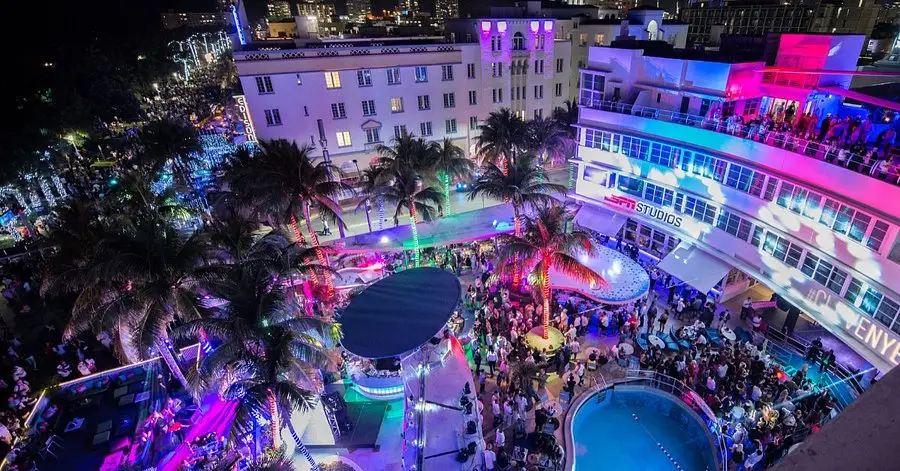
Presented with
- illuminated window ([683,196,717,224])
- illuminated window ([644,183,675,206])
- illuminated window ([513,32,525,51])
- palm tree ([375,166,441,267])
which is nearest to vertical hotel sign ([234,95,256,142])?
palm tree ([375,166,441,267])

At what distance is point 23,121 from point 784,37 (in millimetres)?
57488

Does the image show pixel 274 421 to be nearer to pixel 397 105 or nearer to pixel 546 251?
pixel 546 251

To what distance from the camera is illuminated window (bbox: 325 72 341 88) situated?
122 ft

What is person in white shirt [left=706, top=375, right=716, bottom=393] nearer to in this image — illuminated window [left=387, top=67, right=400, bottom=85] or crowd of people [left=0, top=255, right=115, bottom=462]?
crowd of people [left=0, top=255, right=115, bottom=462]

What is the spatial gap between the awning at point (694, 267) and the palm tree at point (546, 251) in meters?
7.33

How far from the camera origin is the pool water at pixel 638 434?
Result: 17.6 metres

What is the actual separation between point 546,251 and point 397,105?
2521 centimetres

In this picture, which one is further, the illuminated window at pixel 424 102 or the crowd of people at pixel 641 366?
the illuminated window at pixel 424 102

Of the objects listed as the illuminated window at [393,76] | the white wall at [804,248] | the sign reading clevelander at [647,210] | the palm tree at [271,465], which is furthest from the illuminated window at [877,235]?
Answer: the illuminated window at [393,76]

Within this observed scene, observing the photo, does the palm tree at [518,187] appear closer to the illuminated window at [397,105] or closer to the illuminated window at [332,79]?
the illuminated window at [397,105]

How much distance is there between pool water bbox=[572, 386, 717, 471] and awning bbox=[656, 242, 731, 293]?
7.65m

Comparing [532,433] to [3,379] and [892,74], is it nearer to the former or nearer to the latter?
[3,379]

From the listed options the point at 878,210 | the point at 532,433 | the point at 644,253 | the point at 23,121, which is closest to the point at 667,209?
the point at 644,253

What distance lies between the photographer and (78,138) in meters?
48.7
